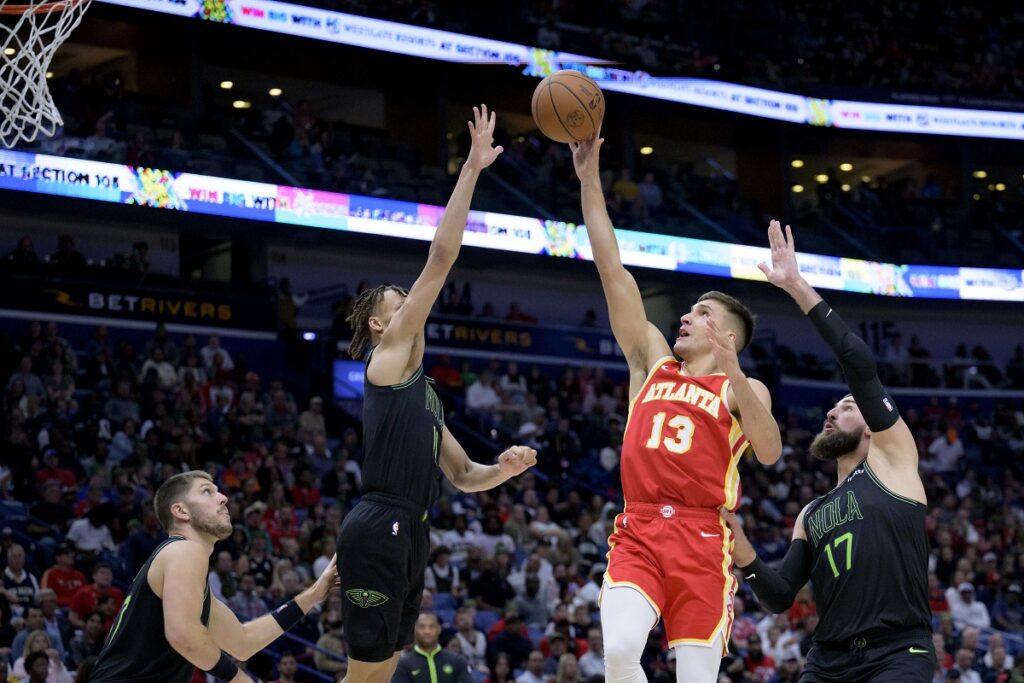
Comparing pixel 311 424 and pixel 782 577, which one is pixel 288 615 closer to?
pixel 782 577

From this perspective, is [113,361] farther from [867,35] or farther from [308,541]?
[867,35]

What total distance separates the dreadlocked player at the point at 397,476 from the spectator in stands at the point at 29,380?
37.2 feet

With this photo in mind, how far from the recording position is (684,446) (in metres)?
5.78

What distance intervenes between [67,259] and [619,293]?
15.9 meters

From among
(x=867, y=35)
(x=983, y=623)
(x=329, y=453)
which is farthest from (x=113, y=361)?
(x=867, y=35)

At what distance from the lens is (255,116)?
22.6 m

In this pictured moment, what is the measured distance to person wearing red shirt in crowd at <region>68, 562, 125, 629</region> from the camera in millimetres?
11672

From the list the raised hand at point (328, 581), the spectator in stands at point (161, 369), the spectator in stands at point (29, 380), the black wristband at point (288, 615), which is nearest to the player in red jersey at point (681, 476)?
the raised hand at point (328, 581)

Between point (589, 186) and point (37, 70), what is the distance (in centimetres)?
496

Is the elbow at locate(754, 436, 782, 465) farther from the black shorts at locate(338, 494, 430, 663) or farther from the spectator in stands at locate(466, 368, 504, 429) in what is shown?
the spectator in stands at locate(466, 368, 504, 429)

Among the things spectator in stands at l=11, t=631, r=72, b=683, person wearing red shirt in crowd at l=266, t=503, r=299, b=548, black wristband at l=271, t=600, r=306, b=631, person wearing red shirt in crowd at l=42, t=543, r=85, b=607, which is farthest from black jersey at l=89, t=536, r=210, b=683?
person wearing red shirt in crowd at l=266, t=503, r=299, b=548

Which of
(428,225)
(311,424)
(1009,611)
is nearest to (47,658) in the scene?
(311,424)

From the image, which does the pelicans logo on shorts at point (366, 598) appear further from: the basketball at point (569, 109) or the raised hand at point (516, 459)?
the basketball at point (569, 109)

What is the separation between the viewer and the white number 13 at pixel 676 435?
5785 mm
